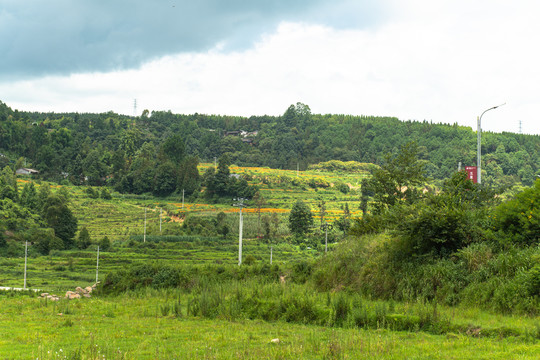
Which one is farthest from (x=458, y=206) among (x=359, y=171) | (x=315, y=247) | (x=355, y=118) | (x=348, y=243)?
Answer: (x=355, y=118)

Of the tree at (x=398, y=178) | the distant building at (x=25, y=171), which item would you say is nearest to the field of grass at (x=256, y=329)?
the tree at (x=398, y=178)

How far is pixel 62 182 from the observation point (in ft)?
320

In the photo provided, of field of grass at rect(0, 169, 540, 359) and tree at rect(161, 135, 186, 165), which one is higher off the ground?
tree at rect(161, 135, 186, 165)

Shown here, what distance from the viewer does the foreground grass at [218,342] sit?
30.1 feet

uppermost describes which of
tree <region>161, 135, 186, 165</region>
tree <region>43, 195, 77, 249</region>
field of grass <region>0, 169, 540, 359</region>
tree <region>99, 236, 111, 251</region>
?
tree <region>161, 135, 186, 165</region>

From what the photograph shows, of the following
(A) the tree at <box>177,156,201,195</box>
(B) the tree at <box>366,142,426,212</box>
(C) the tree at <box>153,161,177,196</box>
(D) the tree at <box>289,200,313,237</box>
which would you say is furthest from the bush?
(C) the tree at <box>153,161,177,196</box>

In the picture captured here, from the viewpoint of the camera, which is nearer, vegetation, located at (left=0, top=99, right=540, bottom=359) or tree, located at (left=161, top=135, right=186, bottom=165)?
vegetation, located at (left=0, top=99, right=540, bottom=359)

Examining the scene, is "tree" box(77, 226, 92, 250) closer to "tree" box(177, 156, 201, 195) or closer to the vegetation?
the vegetation

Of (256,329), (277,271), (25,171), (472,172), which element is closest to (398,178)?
(472,172)

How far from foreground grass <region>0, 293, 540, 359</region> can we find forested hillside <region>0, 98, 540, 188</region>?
73.4 m

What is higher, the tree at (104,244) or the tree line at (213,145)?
the tree line at (213,145)

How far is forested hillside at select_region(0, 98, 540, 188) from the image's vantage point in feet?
333

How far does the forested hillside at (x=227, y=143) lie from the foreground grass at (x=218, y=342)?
73.4 metres

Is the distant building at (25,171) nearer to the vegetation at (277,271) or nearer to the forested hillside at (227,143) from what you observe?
the forested hillside at (227,143)
